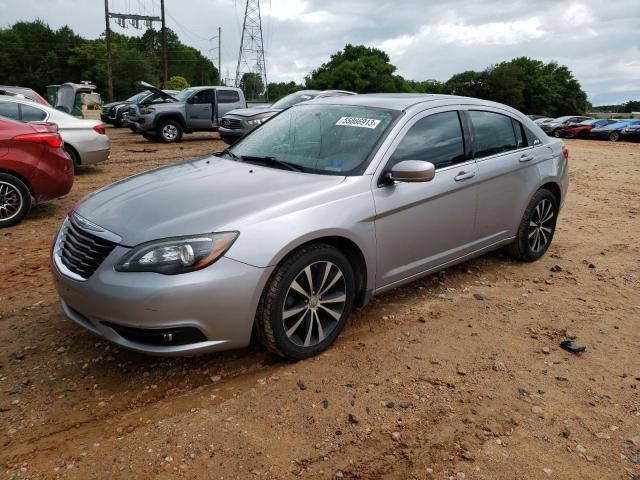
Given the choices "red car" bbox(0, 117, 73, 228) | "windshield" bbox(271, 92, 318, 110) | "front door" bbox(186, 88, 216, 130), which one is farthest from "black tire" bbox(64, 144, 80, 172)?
"front door" bbox(186, 88, 216, 130)

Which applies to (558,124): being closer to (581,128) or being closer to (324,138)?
(581,128)

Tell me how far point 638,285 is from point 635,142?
86.9 feet

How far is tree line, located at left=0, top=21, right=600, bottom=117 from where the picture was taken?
195 feet

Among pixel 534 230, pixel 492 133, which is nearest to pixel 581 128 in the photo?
pixel 534 230

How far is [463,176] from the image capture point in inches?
157

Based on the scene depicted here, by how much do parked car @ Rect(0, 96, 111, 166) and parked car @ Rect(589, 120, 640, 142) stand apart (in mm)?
26844

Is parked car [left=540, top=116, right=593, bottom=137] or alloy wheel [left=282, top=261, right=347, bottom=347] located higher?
parked car [left=540, top=116, right=593, bottom=137]

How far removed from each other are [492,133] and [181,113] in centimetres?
1328

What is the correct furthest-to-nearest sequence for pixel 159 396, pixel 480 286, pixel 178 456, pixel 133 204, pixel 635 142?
pixel 635 142 < pixel 480 286 < pixel 133 204 < pixel 159 396 < pixel 178 456

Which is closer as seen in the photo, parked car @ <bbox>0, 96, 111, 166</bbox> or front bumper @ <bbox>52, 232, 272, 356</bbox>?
front bumper @ <bbox>52, 232, 272, 356</bbox>

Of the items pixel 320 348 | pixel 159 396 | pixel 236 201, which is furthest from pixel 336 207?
pixel 159 396

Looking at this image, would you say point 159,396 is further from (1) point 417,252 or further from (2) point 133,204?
(1) point 417,252

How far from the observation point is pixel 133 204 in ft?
10.3

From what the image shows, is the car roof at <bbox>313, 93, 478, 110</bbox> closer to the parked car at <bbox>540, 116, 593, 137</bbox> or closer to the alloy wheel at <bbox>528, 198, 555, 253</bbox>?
the alloy wheel at <bbox>528, 198, 555, 253</bbox>
